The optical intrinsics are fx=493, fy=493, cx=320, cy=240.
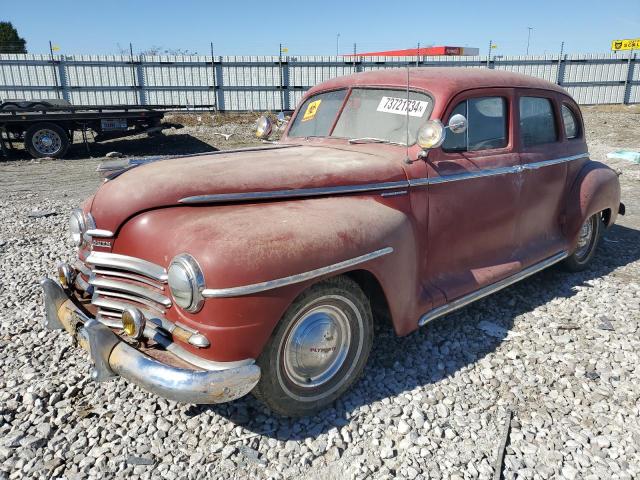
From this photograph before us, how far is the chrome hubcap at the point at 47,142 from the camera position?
11.8 meters

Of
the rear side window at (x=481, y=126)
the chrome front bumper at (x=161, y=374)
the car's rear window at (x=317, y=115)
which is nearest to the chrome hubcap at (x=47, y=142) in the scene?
the car's rear window at (x=317, y=115)

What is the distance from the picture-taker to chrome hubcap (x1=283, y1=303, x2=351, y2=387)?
2.59 m

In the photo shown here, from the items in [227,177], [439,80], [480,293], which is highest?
[439,80]

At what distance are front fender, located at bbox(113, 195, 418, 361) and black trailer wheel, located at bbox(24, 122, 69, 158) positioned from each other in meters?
10.9

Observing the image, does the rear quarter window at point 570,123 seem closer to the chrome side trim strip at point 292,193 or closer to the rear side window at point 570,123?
the rear side window at point 570,123

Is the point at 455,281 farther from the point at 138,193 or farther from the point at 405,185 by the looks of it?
the point at 138,193

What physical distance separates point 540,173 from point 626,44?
2169 centimetres

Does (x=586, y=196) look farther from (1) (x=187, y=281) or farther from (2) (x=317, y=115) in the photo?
(1) (x=187, y=281)

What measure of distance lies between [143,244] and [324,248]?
0.95 meters

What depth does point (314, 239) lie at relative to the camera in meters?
2.47

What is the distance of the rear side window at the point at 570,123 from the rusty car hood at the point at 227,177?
2.31 m

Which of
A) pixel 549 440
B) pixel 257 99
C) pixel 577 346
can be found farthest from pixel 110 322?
pixel 257 99

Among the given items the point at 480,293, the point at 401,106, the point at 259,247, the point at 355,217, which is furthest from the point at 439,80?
the point at 259,247

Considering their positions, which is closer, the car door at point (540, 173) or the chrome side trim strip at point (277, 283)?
the chrome side trim strip at point (277, 283)
